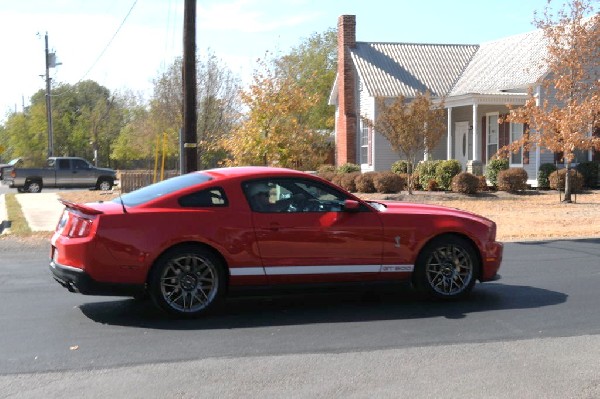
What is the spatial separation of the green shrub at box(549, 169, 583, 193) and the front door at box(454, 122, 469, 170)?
648cm

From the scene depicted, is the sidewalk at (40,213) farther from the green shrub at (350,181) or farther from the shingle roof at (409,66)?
the shingle roof at (409,66)

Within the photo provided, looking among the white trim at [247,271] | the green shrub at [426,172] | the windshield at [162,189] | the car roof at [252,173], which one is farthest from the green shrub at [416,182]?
the white trim at [247,271]

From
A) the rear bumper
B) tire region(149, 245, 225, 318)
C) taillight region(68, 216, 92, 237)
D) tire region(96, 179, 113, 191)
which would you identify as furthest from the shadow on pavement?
tire region(96, 179, 113, 191)

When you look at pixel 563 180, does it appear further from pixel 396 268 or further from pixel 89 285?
pixel 89 285

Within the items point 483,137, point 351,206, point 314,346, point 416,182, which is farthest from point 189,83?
point 483,137

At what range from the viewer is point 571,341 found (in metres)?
6.66

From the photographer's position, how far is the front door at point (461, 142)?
104 ft

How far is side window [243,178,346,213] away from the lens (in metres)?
7.78

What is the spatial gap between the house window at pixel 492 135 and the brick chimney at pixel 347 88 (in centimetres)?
636

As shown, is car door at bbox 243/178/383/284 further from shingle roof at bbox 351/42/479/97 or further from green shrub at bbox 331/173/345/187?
shingle roof at bbox 351/42/479/97

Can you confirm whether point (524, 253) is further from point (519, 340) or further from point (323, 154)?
point (323, 154)

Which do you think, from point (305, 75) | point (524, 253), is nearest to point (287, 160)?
point (524, 253)

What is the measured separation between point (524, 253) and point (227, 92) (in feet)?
97.5

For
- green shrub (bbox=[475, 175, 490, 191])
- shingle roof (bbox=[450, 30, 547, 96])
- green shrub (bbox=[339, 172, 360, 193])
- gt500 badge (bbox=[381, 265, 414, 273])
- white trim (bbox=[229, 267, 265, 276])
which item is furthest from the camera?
shingle roof (bbox=[450, 30, 547, 96])
